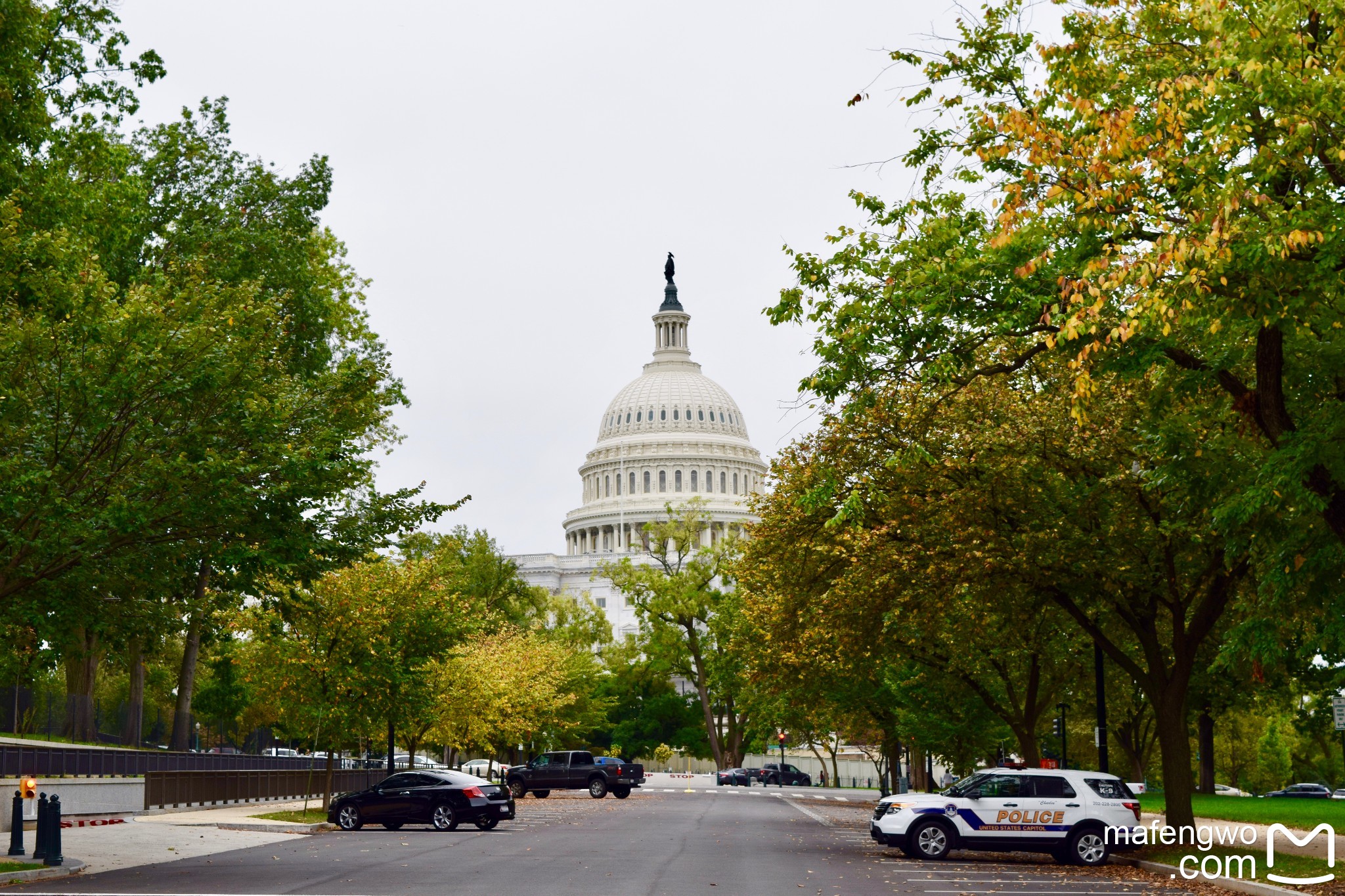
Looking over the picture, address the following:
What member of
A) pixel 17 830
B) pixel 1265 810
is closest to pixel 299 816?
pixel 17 830

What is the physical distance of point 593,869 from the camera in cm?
2127

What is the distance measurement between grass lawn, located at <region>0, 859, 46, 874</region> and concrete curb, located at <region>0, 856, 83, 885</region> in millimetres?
96

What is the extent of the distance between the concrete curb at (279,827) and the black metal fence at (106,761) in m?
3.85

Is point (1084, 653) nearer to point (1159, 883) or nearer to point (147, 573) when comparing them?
point (1159, 883)

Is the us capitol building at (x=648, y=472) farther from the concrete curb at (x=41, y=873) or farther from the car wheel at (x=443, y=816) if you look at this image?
the concrete curb at (x=41, y=873)

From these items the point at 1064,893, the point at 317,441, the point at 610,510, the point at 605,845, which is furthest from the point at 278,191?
the point at 610,510

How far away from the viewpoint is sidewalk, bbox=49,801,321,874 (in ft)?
77.4

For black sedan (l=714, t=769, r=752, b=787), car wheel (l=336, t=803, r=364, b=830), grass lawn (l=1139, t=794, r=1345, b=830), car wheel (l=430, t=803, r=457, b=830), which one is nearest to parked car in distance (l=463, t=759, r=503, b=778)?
black sedan (l=714, t=769, r=752, b=787)

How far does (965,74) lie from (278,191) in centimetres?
2328

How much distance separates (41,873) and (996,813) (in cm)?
1478

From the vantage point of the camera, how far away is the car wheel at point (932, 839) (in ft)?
81.2

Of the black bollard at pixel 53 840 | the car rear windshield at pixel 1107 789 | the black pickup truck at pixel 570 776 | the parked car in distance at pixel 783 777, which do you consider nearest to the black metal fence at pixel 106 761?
the black pickup truck at pixel 570 776

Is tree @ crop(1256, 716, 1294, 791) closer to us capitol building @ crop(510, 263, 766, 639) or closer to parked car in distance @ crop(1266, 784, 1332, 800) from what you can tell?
parked car in distance @ crop(1266, 784, 1332, 800)

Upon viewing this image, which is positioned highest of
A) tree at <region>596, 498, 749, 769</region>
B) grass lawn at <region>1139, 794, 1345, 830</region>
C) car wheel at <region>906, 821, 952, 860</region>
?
tree at <region>596, 498, 749, 769</region>
